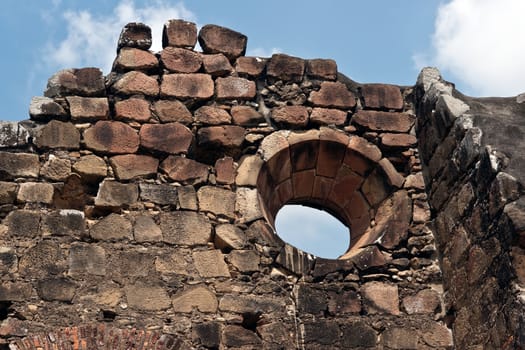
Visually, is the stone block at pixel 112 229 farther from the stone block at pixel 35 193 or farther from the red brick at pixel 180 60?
the red brick at pixel 180 60

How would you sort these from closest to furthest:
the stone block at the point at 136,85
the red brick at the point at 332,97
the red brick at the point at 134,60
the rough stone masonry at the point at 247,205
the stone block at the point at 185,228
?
the rough stone masonry at the point at 247,205
the stone block at the point at 185,228
the stone block at the point at 136,85
the red brick at the point at 134,60
the red brick at the point at 332,97

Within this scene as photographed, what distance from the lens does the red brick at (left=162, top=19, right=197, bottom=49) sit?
8328 mm

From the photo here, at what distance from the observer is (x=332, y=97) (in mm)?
8398

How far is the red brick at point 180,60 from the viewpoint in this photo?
26.8 ft

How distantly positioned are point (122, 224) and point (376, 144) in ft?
8.01

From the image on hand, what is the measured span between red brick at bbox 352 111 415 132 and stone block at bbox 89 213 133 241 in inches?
91.5

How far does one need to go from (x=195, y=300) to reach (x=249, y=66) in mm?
2368

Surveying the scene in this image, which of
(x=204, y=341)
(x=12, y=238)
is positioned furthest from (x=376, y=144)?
(x=12, y=238)

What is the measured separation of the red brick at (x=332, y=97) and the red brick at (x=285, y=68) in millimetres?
221

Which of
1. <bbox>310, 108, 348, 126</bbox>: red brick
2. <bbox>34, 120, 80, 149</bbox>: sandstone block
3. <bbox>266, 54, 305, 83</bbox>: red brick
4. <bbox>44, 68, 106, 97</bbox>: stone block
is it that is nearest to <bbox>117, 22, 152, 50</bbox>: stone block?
<bbox>44, 68, 106, 97</bbox>: stone block

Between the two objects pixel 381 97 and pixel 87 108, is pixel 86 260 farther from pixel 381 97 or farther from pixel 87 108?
pixel 381 97

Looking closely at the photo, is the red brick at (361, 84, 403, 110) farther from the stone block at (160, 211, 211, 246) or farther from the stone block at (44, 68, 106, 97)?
the stone block at (44, 68, 106, 97)

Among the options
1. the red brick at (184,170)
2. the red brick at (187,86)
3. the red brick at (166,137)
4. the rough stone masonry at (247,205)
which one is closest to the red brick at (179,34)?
the rough stone masonry at (247,205)

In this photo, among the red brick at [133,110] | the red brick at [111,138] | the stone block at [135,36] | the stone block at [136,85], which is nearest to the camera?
the red brick at [111,138]
